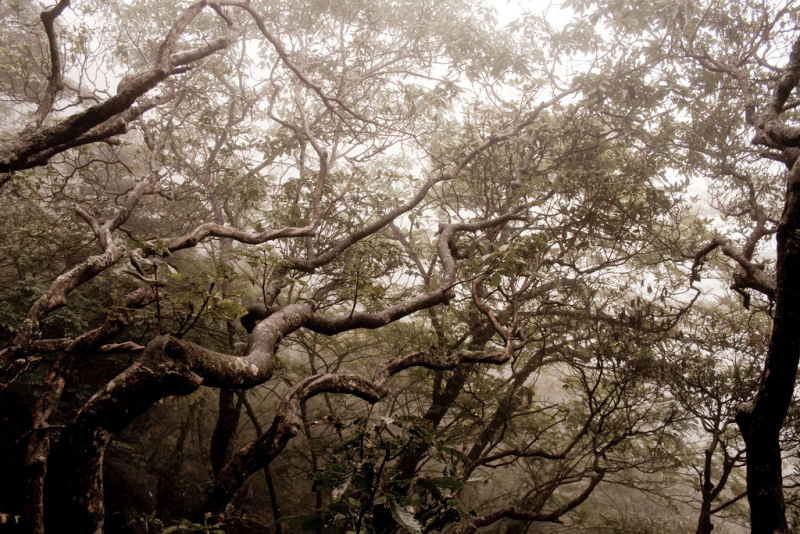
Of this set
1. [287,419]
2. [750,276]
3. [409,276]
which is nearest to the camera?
[287,419]

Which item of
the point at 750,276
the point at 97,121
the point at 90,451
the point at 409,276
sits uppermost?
the point at 409,276

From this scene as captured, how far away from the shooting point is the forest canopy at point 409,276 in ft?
7.43

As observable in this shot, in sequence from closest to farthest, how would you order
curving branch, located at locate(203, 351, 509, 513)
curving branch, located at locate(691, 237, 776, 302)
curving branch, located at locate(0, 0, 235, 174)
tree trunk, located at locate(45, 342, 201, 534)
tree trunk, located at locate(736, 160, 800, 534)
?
tree trunk, located at locate(45, 342, 201, 534) < curving branch, located at locate(203, 351, 509, 513) < tree trunk, located at locate(736, 160, 800, 534) < curving branch, located at locate(0, 0, 235, 174) < curving branch, located at locate(691, 237, 776, 302)

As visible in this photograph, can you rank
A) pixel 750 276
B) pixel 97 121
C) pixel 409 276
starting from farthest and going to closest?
pixel 409 276
pixel 750 276
pixel 97 121

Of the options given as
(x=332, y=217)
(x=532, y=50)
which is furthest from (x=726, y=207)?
(x=332, y=217)

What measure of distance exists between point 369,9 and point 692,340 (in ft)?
27.9

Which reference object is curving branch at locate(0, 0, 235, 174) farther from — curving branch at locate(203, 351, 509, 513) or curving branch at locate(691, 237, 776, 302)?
curving branch at locate(691, 237, 776, 302)

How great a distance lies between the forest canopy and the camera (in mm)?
2264

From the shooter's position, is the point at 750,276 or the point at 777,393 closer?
the point at 777,393

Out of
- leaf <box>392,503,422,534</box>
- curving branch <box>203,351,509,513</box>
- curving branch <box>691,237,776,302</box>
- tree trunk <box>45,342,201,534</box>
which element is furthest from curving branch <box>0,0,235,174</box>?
curving branch <box>691,237,776,302</box>

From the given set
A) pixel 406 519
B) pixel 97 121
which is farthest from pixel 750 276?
pixel 97 121

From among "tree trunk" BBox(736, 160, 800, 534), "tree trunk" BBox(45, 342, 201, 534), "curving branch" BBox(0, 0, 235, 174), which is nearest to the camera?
"tree trunk" BBox(45, 342, 201, 534)

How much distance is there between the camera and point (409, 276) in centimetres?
734

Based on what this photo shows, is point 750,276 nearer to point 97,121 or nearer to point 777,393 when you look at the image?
point 777,393
